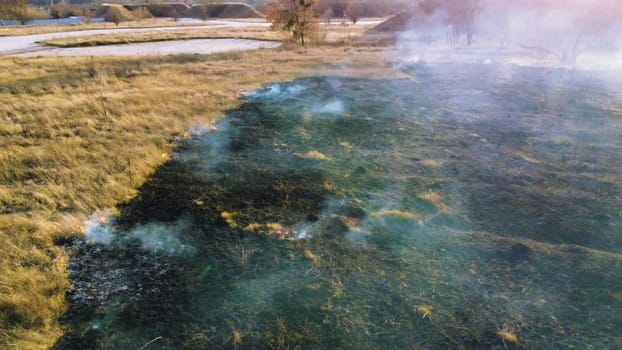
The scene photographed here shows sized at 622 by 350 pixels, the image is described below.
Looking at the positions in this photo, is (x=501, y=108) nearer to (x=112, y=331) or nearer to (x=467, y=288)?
(x=467, y=288)

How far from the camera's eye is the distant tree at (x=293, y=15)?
75.2 feet

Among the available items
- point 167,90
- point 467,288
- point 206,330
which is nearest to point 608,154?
point 467,288

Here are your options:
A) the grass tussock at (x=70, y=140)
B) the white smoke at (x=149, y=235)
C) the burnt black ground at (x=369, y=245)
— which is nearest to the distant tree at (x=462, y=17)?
the grass tussock at (x=70, y=140)

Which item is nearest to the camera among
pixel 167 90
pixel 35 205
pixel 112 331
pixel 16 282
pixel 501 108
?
pixel 112 331

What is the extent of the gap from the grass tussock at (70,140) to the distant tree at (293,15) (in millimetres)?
10638

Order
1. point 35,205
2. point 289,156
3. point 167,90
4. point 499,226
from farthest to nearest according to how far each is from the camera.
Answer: point 167,90
point 289,156
point 35,205
point 499,226

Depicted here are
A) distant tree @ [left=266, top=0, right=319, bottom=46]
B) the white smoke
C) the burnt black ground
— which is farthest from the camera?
distant tree @ [left=266, top=0, right=319, bottom=46]

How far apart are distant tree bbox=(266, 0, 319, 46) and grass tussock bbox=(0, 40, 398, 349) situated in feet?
34.9

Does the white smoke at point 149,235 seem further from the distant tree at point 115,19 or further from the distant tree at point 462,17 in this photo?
the distant tree at point 115,19

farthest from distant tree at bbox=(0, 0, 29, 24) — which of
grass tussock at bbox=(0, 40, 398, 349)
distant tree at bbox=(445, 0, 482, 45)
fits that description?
distant tree at bbox=(445, 0, 482, 45)

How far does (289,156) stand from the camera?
19.1 feet

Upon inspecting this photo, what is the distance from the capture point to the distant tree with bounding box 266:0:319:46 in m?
22.9

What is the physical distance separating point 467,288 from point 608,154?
471cm

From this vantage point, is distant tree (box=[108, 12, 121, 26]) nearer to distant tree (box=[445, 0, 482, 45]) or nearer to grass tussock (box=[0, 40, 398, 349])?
grass tussock (box=[0, 40, 398, 349])
